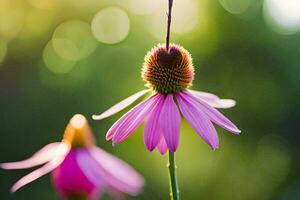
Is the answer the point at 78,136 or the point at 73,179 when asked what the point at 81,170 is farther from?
the point at 78,136

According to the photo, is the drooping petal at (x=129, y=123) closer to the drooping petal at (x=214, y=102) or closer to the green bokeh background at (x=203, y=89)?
the drooping petal at (x=214, y=102)

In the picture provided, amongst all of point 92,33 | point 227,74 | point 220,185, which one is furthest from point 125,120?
point 92,33

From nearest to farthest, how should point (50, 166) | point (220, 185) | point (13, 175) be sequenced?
point (50, 166) < point (13, 175) < point (220, 185)

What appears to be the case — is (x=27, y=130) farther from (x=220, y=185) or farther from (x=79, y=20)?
(x=79, y=20)

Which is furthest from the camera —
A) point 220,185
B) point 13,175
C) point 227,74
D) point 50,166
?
point 227,74

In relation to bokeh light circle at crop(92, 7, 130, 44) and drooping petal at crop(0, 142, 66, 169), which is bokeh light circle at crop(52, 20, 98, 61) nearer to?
bokeh light circle at crop(92, 7, 130, 44)

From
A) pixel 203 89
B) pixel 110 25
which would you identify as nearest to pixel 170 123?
pixel 203 89
